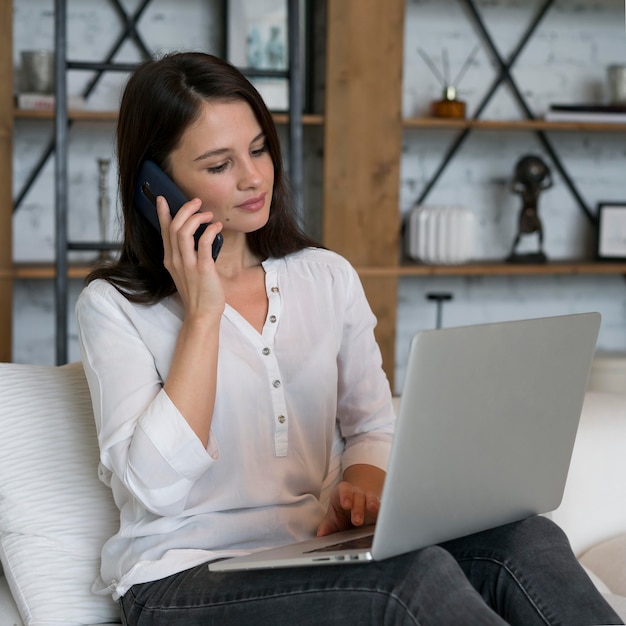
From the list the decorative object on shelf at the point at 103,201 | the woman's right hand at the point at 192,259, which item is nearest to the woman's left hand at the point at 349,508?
the woman's right hand at the point at 192,259

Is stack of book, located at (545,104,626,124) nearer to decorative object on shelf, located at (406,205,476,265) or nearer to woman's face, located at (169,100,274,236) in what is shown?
decorative object on shelf, located at (406,205,476,265)

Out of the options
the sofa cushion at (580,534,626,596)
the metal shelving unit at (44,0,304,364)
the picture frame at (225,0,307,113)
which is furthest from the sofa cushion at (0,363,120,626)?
the picture frame at (225,0,307,113)

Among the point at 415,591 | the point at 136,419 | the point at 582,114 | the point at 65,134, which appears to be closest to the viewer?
the point at 415,591

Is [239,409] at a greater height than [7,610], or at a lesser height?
greater

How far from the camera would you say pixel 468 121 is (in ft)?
12.9

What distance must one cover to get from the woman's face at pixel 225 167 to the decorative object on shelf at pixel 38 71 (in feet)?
7.01

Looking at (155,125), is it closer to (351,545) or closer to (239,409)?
(239,409)

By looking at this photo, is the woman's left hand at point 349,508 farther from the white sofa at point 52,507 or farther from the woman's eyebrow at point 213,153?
the woman's eyebrow at point 213,153

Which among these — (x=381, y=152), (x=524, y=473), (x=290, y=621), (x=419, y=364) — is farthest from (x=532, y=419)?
(x=381, y=152)

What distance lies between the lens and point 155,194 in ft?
5.46

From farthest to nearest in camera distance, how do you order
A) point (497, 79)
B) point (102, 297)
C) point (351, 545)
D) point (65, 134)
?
point (497, 79) < point (65, 134) < point (102, 297) < point (351, 545)

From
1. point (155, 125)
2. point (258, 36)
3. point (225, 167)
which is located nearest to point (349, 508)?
point (225, 167)

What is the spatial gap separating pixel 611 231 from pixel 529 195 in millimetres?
408

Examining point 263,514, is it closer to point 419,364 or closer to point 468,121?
point 419,364
